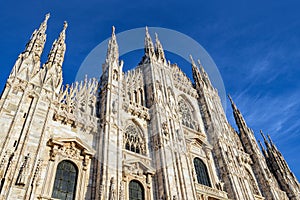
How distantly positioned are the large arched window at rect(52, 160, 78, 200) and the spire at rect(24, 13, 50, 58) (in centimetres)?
618

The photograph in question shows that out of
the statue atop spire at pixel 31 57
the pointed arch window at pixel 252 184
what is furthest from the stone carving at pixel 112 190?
the pointed arch window at pixel 252 184

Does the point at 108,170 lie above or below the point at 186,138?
below

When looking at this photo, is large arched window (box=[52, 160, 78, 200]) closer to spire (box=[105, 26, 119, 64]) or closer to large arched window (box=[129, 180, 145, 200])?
large arched window (box=[129, 180, 145, 200])

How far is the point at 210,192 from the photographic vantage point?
51.5 feet

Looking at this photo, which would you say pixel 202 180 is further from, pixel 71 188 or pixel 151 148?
pixel 71 188

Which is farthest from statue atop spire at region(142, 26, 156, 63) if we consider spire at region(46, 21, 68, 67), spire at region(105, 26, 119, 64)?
spire at region(46, 21, 68, 67)

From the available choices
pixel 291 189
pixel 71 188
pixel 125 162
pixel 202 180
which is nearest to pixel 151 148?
pixel 125 162

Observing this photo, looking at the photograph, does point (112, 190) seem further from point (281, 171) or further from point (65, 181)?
point (281, 171)

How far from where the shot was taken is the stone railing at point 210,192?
604 inches

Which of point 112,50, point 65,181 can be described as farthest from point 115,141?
point 112,50

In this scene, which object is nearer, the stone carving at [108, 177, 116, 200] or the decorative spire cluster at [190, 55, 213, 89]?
the stone carving at [108, 177, 116, 200]

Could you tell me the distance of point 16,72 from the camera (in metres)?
11.9

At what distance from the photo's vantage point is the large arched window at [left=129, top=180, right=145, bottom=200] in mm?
12758

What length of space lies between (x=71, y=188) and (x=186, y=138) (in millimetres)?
9435
